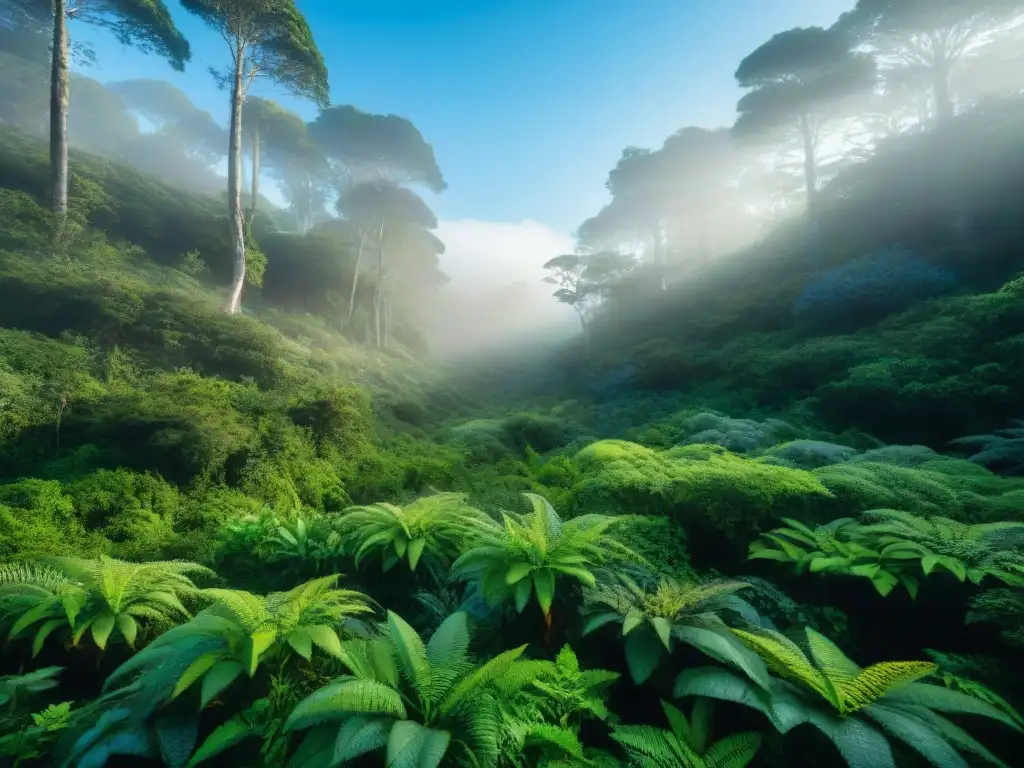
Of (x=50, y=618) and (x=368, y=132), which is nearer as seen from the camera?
(x=50, y=618)

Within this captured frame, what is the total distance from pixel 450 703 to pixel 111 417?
6.95 m

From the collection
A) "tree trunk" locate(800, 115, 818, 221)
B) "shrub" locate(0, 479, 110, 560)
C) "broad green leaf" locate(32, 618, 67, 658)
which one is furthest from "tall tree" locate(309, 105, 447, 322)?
"broad green leaf" locate(32, 618, 67, 658)

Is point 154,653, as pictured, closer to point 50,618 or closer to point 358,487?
point 50,618

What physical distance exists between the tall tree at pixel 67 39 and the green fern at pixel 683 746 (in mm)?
16275

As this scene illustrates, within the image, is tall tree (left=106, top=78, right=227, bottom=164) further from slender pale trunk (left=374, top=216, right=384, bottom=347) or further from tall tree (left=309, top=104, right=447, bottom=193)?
slender pale trunk (left=374, top=216, right=384, bottom=347)

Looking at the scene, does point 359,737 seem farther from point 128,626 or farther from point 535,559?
point 128,626

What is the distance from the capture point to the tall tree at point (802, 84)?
2553 cm

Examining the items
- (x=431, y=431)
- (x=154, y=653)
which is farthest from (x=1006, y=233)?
(x=154, y=653)

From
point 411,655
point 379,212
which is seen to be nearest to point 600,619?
point 411,655

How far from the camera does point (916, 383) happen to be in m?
10.2

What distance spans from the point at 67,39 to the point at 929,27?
37.5 metres

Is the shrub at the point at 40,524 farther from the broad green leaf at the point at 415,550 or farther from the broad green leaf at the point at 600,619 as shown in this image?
the broad green leaf at the point at 600,619

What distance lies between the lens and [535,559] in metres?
3.51

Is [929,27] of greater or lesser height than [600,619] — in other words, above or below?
above
